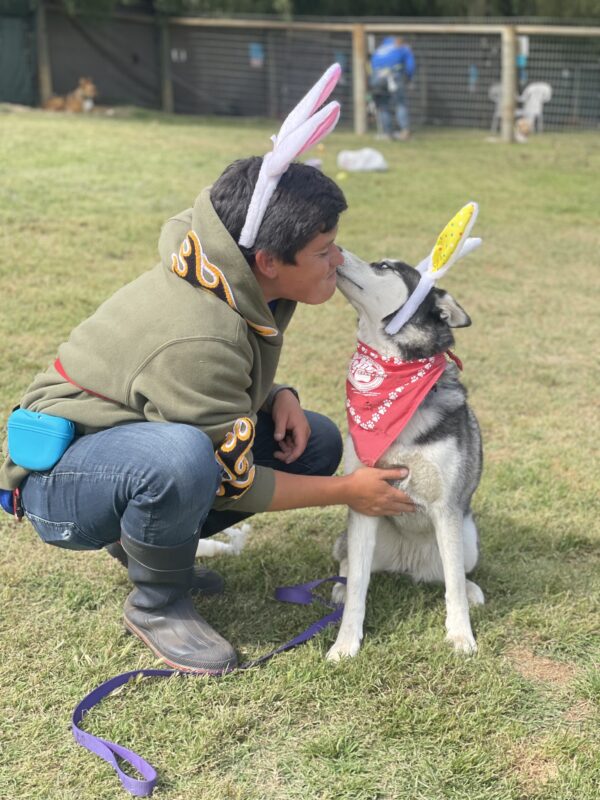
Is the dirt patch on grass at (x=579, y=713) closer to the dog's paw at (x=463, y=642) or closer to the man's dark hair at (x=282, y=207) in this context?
the dog's paw at (x=463, y=642)

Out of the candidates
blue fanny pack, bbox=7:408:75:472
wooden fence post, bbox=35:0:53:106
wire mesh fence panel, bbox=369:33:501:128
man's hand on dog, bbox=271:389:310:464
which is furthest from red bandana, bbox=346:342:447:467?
wooden fence post, bbox=35:0:53:106

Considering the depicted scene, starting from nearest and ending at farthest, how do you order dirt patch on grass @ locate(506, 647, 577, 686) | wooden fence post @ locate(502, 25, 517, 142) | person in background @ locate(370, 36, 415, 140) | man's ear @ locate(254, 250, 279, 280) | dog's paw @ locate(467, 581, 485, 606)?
man's ear @ locate(254, 250, 279, 280) < dirt patch on grass @ locate(506, 647, 577, 686) < dog's paw @ locate(467, 581, 485, 606) < wooden fence post @ locate(502, 25, 517, 142) < person in background @ locate(370, 36, 415, 140)

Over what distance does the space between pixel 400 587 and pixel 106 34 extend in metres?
17.5

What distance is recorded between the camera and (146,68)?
61.2ft

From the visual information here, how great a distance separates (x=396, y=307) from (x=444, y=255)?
21cm

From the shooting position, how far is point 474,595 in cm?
283

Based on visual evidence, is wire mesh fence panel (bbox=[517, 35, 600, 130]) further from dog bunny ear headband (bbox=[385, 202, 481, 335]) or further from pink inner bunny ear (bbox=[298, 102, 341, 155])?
pink inner bunny ear (bbox=[298, 102, 341, 155])

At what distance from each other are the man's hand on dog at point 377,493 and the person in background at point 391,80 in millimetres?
12700

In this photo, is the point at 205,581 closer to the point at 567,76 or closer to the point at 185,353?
the point at 185,353

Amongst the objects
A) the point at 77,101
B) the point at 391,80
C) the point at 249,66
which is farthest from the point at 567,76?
the point at 77,101

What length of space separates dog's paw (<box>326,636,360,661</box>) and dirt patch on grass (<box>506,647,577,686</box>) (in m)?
0.46

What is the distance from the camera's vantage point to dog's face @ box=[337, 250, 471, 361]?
8.48 ft

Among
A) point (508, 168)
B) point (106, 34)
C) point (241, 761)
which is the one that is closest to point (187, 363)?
point (241, 761)

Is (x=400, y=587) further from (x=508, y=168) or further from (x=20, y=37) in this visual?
(x=20, y=37)
